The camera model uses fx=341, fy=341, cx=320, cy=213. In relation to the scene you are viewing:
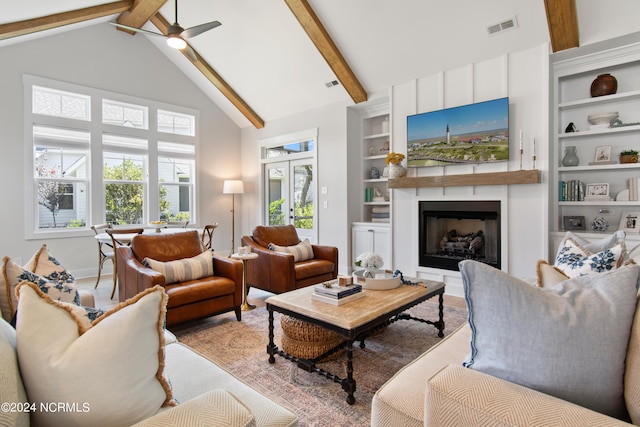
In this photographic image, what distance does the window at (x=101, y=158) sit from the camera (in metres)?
5.05

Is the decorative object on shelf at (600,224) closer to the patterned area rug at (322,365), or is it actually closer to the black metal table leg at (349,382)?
the patterned area rug at (322,365)

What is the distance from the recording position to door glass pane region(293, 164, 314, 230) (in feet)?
20.4

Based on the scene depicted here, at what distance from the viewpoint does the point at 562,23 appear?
334 cm

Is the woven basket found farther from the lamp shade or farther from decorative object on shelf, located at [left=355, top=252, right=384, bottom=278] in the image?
the lamp shade

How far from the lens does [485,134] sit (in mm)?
4066

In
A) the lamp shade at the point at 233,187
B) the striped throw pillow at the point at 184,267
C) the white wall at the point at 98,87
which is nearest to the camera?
the striped throw pillow at the point at 184,267

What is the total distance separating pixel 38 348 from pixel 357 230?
4874 millimetres

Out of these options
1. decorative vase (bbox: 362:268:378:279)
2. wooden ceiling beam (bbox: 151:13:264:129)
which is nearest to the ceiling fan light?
wooden ceiling beam (bbox: 151:13:264:129)

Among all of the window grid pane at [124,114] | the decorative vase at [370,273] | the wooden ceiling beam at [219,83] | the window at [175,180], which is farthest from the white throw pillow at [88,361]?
the window at [175,180]

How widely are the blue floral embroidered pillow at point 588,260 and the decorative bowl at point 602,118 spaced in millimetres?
2610

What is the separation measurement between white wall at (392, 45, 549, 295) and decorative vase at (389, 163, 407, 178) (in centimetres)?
23

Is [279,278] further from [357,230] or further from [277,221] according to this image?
[277,221]

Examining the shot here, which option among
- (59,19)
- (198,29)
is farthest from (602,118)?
(59,19)

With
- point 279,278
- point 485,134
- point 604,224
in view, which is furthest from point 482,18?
point 279,278
